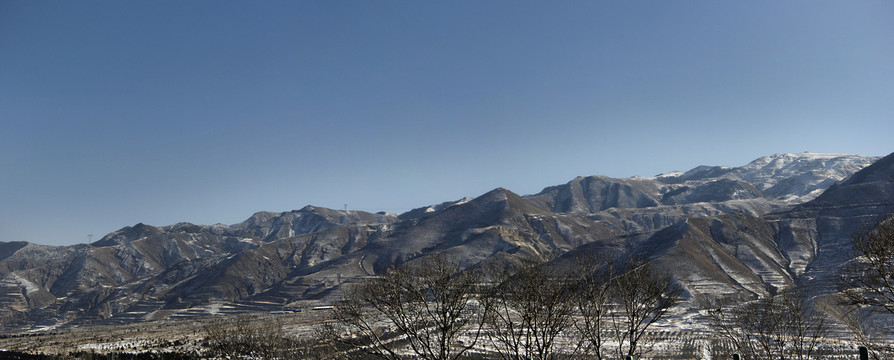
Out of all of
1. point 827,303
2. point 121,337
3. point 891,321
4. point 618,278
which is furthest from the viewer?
point 121,337

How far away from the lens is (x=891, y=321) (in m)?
107

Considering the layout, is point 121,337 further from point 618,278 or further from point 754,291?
point 754,291

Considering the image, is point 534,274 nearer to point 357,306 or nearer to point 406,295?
point 406,295

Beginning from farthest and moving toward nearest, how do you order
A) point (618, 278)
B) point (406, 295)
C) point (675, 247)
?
point (675, 247) < point (618, 278) < point (406, 295)

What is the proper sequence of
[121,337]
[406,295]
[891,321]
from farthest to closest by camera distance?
[121,337] → [891,321] → [406,295]

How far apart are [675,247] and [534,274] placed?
18342cm

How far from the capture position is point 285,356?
194 ft

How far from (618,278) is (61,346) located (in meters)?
143

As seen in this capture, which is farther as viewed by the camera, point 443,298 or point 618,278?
point 618,278

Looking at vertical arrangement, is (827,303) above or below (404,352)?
below

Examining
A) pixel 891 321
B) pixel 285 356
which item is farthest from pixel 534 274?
pixel 891 321

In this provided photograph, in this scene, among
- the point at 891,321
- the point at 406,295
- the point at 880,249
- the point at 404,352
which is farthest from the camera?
the point at 891,321

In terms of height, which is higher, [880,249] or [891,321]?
[880,249]

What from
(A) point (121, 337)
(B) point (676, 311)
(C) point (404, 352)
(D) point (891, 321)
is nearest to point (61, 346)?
(A) point (121, 337)
